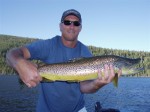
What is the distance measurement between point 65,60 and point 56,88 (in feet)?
2.52

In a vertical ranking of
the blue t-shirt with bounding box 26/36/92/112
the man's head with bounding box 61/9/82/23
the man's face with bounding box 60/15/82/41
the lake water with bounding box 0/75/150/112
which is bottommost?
the lake water with bounding box 0/75/150/112

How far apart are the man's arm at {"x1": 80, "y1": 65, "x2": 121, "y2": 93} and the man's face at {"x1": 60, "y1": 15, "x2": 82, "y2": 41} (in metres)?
1.14

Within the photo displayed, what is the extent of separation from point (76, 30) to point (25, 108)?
1837 inches

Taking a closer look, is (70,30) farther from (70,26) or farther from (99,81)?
(99,81)

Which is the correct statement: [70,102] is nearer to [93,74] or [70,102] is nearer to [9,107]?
[93,74]

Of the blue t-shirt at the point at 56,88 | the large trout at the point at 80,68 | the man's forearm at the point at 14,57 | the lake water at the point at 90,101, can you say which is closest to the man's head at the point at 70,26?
the blue t-shirt at the point at 56,88

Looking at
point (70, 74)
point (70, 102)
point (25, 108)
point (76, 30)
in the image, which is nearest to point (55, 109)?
point (70, 102)

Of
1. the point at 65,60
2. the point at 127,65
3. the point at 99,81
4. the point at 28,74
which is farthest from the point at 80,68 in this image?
the point at 28,74

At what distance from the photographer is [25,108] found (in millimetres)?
51344

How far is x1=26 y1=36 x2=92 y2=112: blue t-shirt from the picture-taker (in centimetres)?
637

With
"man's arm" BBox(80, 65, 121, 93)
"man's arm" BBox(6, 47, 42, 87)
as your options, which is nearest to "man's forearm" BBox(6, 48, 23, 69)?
"man's arm" BBox(6, 47, 42, 87)

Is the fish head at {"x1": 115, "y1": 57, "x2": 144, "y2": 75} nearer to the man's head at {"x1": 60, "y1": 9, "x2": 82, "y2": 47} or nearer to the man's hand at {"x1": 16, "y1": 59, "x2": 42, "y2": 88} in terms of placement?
the man's head at {"x1": 60, "y1": 9, "x2": 82, "y2": 47}

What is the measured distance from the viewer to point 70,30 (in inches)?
268

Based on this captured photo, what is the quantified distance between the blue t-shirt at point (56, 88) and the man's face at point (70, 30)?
24cm
